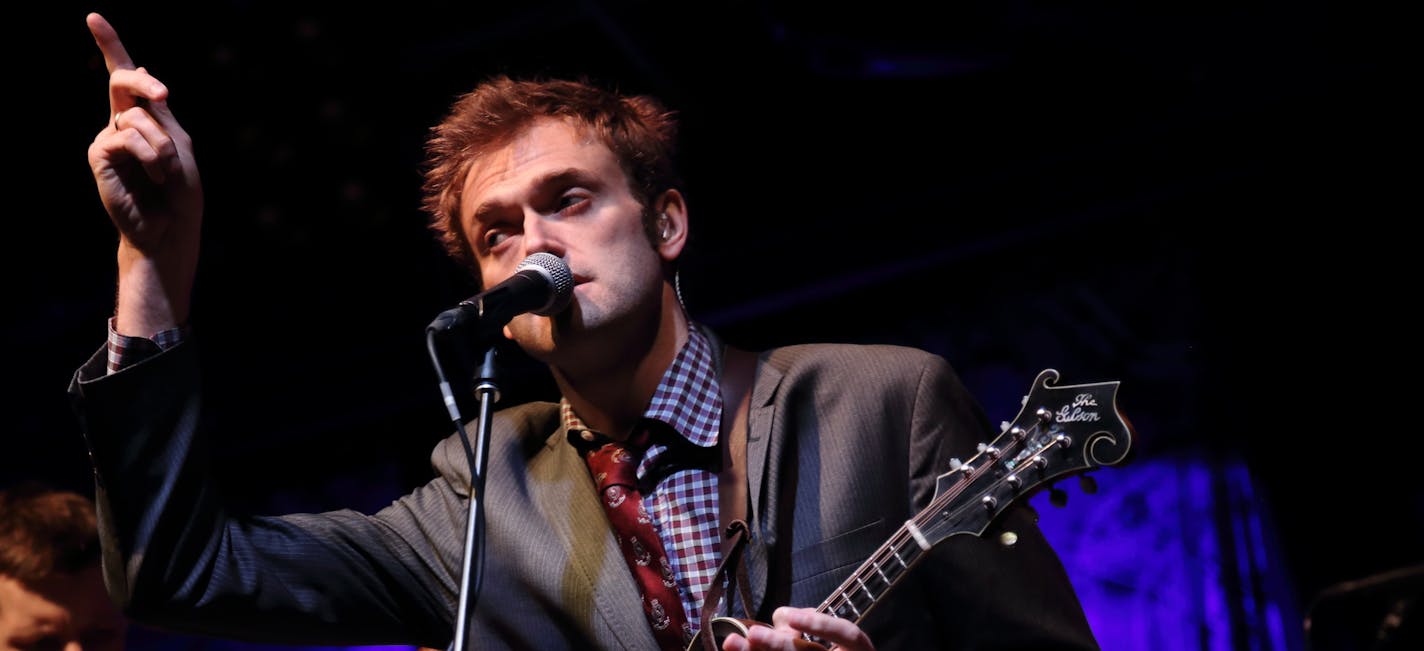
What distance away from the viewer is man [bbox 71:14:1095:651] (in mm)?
2029

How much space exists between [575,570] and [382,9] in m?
1.90

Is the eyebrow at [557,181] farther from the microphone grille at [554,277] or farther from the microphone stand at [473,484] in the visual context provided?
the microphone stand at [473,484]

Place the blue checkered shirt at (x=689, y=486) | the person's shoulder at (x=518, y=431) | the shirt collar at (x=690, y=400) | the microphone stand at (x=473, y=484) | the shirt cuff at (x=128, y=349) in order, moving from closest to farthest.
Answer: the microphone stand at (x=473, y=484), the shirt cuff at (x=128, y=349), the blue checkered shirt at (x=689, y=486), the shirt collar at (x=690, y=400), the person's shoulder at (x=518, y=431)

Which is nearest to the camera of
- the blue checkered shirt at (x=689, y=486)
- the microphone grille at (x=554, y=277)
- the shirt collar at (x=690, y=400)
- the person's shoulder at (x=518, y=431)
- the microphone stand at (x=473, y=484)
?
the microphone stand at (x=473, y=484)

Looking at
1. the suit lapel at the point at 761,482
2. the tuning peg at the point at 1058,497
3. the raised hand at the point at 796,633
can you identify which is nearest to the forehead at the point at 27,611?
the suit lapel at the point at 761,482

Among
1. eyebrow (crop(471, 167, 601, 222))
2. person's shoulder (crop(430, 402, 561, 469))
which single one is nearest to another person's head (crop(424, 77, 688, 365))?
eyebrow (crop(471, 167, 601, 222))

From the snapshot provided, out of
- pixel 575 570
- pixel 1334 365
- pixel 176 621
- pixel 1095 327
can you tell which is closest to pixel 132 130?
pixel 176 621

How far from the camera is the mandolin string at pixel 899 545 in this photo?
6.62ft

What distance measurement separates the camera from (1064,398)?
6.53ft

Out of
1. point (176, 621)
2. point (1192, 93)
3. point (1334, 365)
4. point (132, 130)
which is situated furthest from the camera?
point (1192, 93)

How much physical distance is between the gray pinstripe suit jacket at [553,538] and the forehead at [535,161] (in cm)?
53

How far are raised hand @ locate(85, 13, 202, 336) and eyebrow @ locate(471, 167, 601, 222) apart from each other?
0.56 metres

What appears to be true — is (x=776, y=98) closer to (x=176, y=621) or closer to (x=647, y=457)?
(x=647, y=457)

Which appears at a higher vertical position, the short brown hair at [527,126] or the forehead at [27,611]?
the short brown hair at [527,126]
